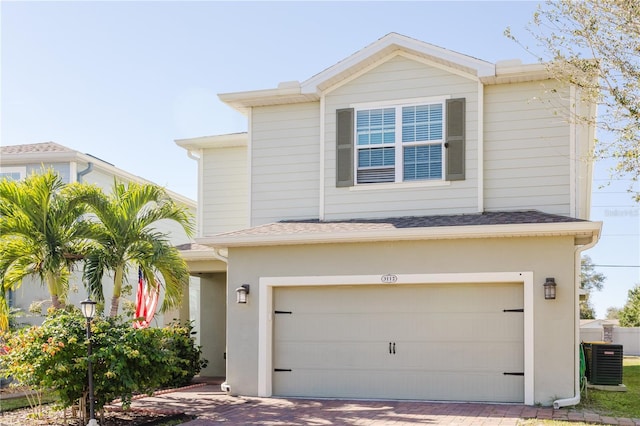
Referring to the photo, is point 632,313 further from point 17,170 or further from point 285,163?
point 17,170

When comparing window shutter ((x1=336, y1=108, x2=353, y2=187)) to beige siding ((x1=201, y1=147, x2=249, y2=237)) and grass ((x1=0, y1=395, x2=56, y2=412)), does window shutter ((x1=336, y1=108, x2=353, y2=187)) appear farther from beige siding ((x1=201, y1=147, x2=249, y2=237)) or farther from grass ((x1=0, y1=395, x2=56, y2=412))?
grass ((x1=0, y1=395, x2=56, y2=412))

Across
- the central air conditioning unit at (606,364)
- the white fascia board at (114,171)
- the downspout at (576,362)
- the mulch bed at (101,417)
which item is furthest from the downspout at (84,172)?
the central air conditioning unit at (606,364)

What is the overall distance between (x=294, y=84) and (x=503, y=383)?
674 cm

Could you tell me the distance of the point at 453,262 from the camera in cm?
1161

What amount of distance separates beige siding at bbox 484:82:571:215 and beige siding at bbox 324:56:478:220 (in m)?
0.33

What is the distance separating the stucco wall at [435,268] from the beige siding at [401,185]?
1140mm

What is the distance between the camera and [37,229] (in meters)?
10.7

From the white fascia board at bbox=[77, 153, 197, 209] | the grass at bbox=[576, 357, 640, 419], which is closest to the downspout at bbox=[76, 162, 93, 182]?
the white fascia board at bbox=[77, 153, 197, 209]

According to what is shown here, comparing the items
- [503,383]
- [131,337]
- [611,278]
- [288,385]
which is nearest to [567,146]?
[503,383]

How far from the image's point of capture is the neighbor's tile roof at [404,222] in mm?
11422

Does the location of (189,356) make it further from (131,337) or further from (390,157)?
(390,157)

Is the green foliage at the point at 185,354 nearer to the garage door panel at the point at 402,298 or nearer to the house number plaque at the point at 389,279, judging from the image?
the garage door panel at the point at 402,298

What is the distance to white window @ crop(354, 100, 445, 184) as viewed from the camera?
12875 mm

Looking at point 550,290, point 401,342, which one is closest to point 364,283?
point 401,342
